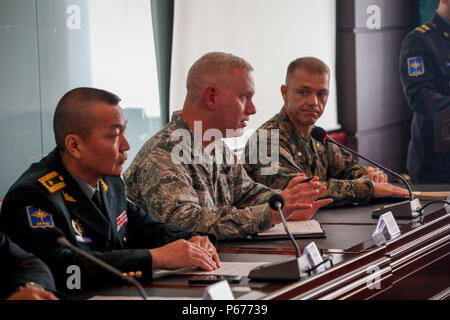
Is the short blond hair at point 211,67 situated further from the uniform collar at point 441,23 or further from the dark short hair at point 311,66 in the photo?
the uniform collar at point 441,23

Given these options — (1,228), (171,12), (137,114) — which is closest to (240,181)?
(1,228)

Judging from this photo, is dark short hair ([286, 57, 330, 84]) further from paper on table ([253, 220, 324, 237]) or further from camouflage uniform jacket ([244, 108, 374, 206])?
paper on table ([253, 220, 324, 237])

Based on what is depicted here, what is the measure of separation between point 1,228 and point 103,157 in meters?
0.34

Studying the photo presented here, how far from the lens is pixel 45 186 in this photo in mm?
1877

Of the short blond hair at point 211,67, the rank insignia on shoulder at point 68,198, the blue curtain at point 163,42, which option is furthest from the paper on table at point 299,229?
the blue curtain at point 163,42

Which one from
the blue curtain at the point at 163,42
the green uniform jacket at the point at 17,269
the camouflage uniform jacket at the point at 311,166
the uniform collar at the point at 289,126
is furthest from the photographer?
the blue curtain at the point at 163,42

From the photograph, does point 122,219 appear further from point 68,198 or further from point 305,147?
point 305,147

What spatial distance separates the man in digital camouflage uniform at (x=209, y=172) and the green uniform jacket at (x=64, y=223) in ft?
1.07

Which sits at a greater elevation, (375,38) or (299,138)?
(375,38)

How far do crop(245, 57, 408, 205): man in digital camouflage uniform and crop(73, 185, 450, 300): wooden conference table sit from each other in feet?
0.94

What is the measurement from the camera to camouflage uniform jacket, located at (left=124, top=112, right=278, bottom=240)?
7.88 feet

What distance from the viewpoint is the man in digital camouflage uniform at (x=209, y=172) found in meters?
2.41

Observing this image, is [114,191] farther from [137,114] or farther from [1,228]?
[137,114]

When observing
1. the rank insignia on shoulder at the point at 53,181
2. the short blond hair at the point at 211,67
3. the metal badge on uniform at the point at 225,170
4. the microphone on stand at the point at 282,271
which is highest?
the short blond hair at the point at 211,67
